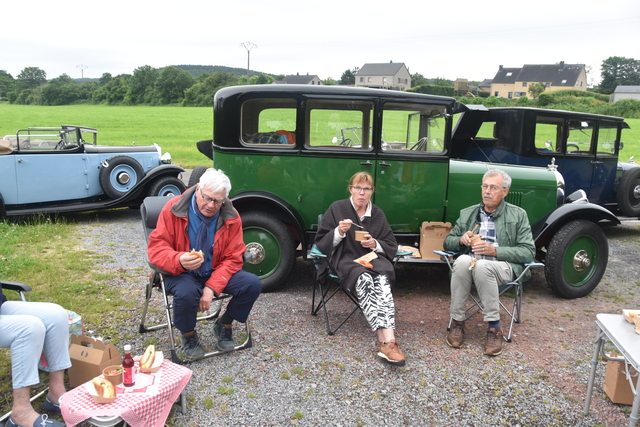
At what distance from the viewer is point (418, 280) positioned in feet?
18.5

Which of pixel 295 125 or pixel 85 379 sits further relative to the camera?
Result: pixel 295 125

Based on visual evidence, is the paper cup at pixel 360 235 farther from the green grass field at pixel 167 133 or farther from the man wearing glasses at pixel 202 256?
the green grass field at pixel 167 133

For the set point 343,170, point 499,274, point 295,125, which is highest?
point 295,125

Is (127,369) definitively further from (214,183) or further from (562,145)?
(562,145)

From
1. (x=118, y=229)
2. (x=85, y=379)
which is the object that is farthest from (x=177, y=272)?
(x=118, y=229)

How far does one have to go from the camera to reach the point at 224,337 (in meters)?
3.75

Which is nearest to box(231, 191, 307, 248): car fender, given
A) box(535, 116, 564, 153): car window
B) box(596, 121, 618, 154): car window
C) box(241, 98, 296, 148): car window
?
box(241, 98, 296, 148): car window

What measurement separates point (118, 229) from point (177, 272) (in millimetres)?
4796

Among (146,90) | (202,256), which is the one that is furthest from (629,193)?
(146,90)

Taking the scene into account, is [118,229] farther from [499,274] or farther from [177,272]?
[499,274]

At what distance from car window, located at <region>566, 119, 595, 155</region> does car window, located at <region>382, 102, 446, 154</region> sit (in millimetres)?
4017

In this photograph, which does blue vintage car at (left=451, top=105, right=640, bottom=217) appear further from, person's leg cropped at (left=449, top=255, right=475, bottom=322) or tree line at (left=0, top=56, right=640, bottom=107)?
tree line at (left=0, top=56, right=640, bottom=107)

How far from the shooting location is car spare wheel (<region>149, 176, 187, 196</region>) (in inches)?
334

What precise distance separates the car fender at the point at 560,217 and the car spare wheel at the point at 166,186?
6.18 meters
